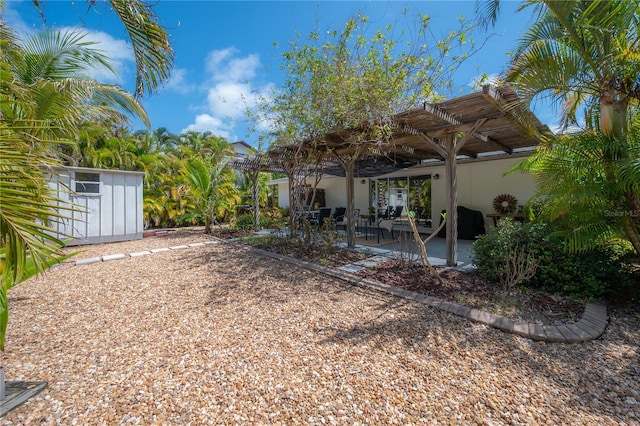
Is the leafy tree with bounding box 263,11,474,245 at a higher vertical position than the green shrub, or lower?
higher

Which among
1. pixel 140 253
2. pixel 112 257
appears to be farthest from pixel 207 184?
pixel 112 257

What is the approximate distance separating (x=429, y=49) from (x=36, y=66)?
Result: 732 centimetres

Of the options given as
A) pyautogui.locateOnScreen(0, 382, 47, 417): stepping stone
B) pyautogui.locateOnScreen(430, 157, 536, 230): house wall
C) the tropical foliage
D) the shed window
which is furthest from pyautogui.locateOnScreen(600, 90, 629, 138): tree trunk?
the shed window

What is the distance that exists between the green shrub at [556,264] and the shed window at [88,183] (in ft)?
39.7

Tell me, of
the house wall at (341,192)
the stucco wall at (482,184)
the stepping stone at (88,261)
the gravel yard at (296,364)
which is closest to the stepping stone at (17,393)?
the gravel yard at (296,364)

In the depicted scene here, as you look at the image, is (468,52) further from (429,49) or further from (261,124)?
(261,124)

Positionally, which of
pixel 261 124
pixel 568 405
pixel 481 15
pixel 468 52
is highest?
pixel 481 15

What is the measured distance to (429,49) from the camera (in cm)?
550

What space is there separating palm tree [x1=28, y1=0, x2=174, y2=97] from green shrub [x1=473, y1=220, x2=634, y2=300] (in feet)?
19.7

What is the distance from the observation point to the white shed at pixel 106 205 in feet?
31.0

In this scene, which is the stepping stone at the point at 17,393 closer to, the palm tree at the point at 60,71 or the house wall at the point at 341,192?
the palm tree at the point at 60,71

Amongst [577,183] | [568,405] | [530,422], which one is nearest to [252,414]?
[530,422]

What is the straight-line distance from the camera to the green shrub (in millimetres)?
4234

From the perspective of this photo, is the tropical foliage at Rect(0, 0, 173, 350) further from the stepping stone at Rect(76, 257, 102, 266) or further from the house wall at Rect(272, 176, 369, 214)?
the house wall at Rect(272, 176, 369, 214)
